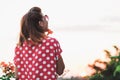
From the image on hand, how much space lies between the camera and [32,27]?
19.6 feet

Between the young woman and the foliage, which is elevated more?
the young woman

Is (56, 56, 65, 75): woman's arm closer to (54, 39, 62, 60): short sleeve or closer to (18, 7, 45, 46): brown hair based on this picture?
(54, 39, 62, 60): short sleeve

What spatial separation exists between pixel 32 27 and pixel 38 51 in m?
0.32

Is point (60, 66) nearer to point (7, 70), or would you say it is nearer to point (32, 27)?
point (32, 27)

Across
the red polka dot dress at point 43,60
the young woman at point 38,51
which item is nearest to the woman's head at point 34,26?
the young woman at point 38,51

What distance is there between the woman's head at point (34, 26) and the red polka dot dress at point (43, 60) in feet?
0.33

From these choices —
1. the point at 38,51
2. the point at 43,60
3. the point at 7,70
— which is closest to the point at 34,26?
the point at 38,51

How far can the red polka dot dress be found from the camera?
5.86 meters

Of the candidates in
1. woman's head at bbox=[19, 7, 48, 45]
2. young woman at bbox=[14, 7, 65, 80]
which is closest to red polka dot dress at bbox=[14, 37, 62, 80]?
young woman at bbox=[14, 7, 65, 80]

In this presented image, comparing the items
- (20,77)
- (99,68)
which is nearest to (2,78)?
(99,68)

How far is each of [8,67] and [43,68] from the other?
8572 mm

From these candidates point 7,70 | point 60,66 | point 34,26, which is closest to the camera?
point 60,66

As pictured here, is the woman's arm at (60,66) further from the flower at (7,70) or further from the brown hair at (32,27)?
the flower at (7,70)

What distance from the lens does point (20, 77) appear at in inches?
240
